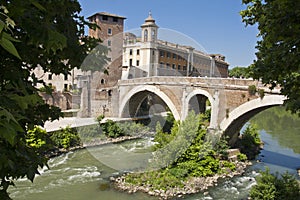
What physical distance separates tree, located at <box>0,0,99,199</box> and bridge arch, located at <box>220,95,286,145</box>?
10.8 meters

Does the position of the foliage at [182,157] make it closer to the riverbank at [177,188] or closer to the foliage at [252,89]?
the riverbank at [177,188]

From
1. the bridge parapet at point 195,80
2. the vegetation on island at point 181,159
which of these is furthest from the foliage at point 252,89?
the vegetation on island at point 181,159

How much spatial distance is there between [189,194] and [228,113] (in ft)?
19.9

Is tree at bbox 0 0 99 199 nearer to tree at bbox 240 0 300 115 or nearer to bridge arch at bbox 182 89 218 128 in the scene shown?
tree at bbox 240 0 300 115

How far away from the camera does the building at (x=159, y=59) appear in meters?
24.8

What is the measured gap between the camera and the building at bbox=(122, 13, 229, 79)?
24.8m

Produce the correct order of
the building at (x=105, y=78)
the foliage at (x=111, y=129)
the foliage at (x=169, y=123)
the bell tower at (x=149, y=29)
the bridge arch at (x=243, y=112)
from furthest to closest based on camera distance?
1. the bell tower at (x=149, y=29)
2. the foliage at (x=169, y=123)
3. the building at (x=105, y=78)
4. the foliage at (x=111, y=129)
5. the bridge arch at (x=243, y=112)

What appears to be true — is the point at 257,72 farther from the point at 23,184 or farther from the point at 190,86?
the point at 190,86

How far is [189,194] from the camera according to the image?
9805 millimetres

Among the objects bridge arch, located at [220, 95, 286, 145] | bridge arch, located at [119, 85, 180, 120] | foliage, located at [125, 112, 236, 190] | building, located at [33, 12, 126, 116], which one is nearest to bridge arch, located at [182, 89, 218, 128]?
bridge arch, located at [220, 95, 286, 145]

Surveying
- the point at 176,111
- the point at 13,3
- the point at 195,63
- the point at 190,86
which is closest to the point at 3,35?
the point at 13,3

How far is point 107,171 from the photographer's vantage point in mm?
12047

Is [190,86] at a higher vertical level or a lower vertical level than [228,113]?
higher

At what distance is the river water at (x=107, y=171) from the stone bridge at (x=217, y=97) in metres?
2.54
